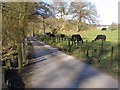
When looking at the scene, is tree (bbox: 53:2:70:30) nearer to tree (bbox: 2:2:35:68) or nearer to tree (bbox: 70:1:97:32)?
tree (bbox: 70:1:97:32)

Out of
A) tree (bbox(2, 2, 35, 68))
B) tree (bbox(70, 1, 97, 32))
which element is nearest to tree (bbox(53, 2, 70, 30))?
tree (bbox(70, 1, 97, 32))

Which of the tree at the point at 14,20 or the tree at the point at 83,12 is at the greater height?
the tree at the point at 83,12

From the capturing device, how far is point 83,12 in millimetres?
32281

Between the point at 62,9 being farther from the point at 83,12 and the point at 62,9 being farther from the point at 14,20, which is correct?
the point at 14,20

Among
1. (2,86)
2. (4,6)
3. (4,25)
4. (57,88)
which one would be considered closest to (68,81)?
(57,88)

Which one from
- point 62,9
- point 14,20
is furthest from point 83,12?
point 14,20

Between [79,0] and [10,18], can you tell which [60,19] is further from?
[10,18]

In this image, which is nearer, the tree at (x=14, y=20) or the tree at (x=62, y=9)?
the tree at (x=14, y=20)

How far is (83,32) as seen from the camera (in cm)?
3434

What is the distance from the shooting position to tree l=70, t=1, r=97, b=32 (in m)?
31.0

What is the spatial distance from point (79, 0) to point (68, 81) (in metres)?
28.7

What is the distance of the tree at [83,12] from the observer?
31.0 m

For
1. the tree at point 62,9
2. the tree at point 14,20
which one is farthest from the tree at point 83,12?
the tree at point 14,20

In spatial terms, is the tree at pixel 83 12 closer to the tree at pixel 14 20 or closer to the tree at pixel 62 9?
the tree at pixel 62 9
